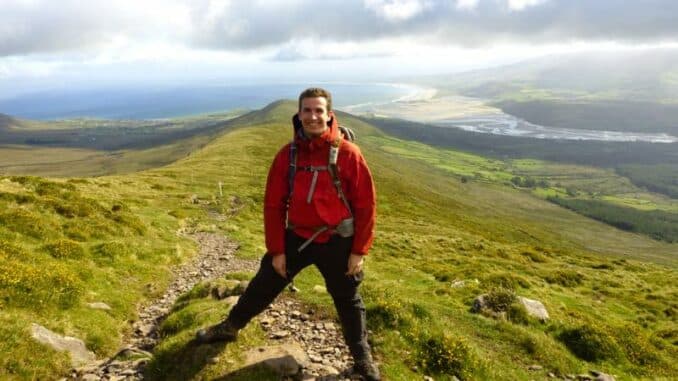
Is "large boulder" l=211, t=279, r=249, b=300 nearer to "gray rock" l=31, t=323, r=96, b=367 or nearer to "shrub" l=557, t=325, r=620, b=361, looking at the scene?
"gray rock" l=31, t=323, r=96, b=367

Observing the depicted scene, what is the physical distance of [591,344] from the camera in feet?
41.6

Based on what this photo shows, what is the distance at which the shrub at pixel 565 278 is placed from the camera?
Answer: 109 ft

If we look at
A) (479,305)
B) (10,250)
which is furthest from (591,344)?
(10,250)

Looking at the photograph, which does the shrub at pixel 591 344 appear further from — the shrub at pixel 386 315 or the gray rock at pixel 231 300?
the gray rock at pixel 231 300

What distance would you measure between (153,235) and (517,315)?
19725 millimetres

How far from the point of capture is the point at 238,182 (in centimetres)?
6781

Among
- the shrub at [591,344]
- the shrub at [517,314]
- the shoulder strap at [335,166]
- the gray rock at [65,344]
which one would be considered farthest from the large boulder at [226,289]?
the shrub at [591,344]

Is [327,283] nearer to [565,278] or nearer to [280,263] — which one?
[280,263]

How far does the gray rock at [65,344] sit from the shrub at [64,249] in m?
6.66

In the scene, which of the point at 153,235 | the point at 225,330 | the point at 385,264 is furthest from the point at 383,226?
the point at 225,330

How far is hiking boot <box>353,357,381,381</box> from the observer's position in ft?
25.7

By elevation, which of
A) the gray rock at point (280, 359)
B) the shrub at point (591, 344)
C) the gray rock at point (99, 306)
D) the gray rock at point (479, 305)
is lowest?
the shrub at point (591, 344)

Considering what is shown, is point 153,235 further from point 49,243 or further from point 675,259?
point 675,259

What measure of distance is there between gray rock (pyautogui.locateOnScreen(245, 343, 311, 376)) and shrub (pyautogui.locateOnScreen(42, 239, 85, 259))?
10.9 m
